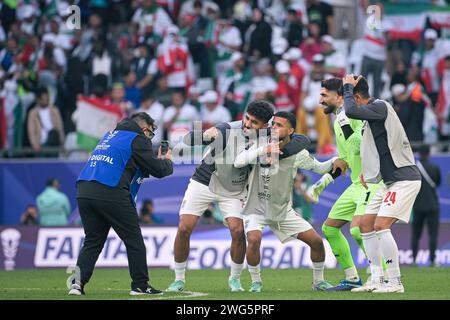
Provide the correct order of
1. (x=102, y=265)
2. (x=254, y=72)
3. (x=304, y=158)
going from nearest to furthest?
(x=304, y=158)
(x=102, y=265)
(x=254, y=72)

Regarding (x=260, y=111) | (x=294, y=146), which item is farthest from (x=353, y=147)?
(x=260, y=111)

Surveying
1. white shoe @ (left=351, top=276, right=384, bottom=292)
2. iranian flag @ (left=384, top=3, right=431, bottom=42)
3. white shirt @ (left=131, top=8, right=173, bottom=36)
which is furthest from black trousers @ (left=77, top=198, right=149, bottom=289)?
iranian flag @ (left=384, top=3, right=431, bottom=42)

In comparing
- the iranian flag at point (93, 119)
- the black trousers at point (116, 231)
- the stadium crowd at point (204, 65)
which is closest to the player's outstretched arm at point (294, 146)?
the black trousers at point (116, 231)

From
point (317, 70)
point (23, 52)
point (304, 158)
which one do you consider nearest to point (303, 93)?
point (317, 70)

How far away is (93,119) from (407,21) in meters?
8.44

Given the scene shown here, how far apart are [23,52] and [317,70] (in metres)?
7.92

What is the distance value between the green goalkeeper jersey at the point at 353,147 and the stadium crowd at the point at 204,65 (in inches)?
359

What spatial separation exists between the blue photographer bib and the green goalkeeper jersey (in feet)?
11.4

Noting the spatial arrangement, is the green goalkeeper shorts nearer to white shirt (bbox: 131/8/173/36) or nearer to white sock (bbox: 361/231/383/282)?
white sock (bbox: 361/231/383/282)

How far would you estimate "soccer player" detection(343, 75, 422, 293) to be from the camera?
15.1 metres

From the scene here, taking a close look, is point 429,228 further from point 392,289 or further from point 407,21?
point 392,289

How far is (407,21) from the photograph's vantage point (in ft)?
96.3
